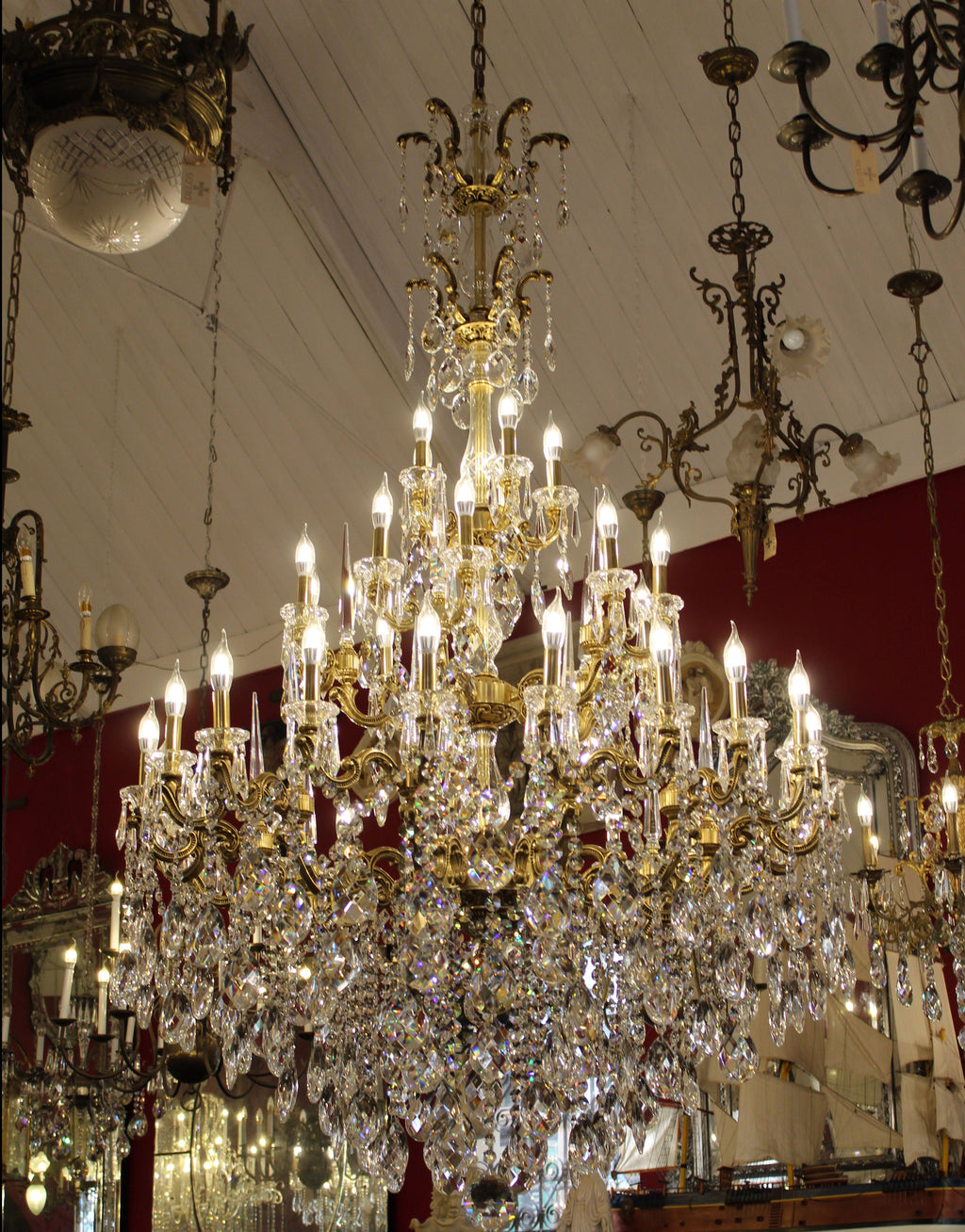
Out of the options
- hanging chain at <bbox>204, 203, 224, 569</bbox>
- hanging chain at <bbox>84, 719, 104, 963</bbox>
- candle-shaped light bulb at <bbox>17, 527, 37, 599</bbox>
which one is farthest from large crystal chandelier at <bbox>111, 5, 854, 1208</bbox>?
hanging chain at <bbox>84, 719, 104, 963</bbox>

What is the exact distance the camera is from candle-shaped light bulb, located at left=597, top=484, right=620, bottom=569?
4.32 meters

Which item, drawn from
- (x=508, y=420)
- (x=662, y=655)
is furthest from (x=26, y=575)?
(x=662, y=655)

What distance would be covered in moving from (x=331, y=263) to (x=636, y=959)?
4885 mm

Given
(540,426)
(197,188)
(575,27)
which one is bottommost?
(197,188)

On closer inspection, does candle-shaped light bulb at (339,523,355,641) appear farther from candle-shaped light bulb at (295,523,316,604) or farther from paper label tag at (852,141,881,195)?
paper label tag at (852,141,881,195)

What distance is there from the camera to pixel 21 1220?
9.06m

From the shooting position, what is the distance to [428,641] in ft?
12.6

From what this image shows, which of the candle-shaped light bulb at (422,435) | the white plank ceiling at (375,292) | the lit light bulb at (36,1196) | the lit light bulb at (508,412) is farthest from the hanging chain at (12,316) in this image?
the lit light bulb at (36,1196)

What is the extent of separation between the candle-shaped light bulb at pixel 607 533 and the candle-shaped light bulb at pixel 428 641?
2.01ft

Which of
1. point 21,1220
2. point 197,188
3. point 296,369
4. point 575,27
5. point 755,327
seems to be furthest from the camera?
point 21,1220

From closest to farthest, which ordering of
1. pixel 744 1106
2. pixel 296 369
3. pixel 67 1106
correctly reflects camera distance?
pixel 744 1106 < pixel 67 1106 < pixel 296 369

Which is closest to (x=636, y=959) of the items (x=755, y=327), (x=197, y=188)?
(x=755, y=327)

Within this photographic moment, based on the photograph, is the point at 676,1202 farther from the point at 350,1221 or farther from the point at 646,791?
the point at 646,791

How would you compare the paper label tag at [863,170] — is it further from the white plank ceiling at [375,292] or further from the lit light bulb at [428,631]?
the white plank ceiling at [375,292]
